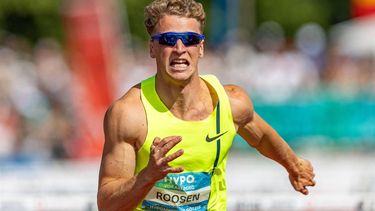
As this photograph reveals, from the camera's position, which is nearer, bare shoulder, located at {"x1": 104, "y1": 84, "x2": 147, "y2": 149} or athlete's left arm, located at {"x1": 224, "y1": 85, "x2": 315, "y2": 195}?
bare shoulder, located at {"x1": 104, "y1": 84, "x2": 147, "y2": 149}

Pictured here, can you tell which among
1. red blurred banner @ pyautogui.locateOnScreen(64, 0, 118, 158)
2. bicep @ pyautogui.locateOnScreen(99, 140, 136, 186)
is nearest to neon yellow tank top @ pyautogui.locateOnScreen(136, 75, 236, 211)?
bicep @ pyautogui.locateOnScreen(99, 140, 136, 186)

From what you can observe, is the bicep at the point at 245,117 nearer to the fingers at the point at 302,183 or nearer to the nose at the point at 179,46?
the fingers at the point at 302,183

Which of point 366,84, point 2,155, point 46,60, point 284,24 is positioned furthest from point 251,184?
point 284,24

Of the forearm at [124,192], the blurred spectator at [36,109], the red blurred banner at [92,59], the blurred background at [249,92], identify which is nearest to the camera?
the forearm at [124,192]

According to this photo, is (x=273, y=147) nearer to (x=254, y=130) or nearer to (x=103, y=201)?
(x=254, y=130)

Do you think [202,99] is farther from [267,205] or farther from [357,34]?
[357,34]

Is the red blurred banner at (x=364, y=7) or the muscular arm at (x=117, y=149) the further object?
the red blurred banner at (x=364, y=7)

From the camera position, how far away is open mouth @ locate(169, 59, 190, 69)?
20.8 ft

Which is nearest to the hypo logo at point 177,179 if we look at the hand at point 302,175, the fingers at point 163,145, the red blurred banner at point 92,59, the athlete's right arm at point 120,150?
the athlete's right arm at point 120,150

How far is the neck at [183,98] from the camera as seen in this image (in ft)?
21.4

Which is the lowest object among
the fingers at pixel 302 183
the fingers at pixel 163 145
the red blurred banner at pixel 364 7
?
the fingers at pixel 302 183

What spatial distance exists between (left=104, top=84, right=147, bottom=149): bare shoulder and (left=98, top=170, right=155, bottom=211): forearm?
248mm

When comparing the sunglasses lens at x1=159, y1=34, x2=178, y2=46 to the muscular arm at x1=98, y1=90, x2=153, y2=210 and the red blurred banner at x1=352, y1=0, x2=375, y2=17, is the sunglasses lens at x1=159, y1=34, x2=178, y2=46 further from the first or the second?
the red blurred banner at x1=352, y1=0, x2=375, y2=17

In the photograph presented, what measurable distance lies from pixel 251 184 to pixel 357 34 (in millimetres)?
13179
